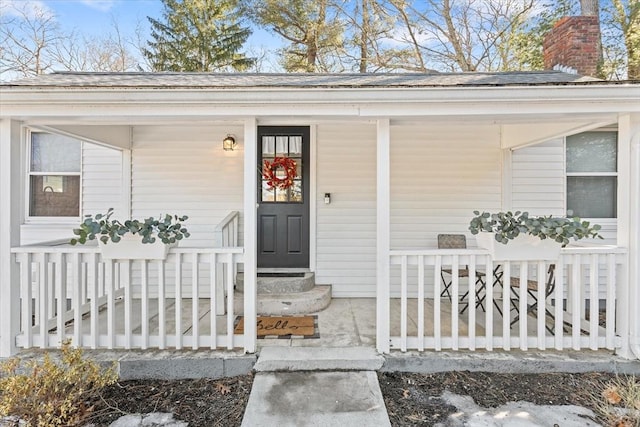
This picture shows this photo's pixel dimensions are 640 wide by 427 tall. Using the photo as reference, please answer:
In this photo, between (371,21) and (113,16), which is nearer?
(371,21)

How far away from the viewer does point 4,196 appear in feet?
9.41

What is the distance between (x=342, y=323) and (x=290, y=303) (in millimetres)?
687

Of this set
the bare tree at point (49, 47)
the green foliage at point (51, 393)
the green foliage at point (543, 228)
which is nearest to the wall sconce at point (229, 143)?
the green foliage at point (51, 393)

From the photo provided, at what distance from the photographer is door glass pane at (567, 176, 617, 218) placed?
4.62 meters

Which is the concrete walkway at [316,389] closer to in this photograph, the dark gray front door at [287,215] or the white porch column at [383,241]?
the white porch column at [383,241]

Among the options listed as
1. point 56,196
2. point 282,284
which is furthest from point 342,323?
point 56,196

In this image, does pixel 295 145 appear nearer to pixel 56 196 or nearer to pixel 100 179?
pixel 100 179

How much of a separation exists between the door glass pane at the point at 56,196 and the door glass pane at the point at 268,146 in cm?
263

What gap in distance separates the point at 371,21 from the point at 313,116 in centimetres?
883

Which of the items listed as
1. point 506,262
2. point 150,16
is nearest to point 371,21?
point 150,16

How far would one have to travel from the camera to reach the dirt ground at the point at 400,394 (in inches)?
91.6

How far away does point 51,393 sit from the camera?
217 cm

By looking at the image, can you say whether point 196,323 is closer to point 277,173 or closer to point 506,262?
point 277,173

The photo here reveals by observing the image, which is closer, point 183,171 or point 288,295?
point 288,295
